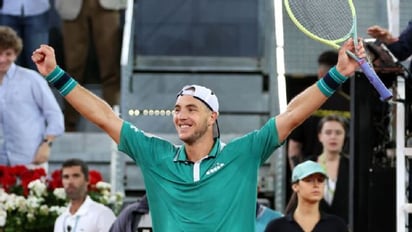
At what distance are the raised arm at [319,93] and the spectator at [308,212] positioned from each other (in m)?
2.21

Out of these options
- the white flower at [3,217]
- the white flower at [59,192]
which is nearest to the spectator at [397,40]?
the white flower at [59,192]

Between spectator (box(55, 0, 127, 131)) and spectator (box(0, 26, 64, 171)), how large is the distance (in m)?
1.32

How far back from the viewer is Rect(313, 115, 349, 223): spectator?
37.1 feet

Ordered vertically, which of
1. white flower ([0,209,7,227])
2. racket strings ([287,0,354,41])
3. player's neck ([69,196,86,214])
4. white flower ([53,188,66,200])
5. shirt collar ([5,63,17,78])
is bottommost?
white flower ([0,209,7,227])

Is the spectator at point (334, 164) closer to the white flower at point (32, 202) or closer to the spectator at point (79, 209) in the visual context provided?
the spectator at point (79, 209)

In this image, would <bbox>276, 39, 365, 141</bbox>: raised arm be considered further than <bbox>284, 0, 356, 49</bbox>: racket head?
No

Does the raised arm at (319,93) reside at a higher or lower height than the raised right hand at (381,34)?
lower

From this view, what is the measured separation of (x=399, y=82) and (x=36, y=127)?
149 inches

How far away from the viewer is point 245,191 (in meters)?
7.24

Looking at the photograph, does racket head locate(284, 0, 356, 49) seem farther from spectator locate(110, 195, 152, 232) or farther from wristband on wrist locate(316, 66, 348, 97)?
spectator locate(110, 195, 152, 232)

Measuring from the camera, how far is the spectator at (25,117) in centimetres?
1210

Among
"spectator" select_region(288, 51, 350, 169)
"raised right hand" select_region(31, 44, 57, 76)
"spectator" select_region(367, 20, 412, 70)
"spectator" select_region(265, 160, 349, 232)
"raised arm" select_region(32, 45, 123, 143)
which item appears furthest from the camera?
"spectator" select_region(288, 51, 350, 169)

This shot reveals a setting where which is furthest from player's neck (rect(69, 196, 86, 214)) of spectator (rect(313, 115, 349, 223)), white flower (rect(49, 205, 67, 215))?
spectator (rect(313, 115, 349, 223))

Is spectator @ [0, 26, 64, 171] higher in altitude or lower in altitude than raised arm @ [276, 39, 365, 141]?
higher
